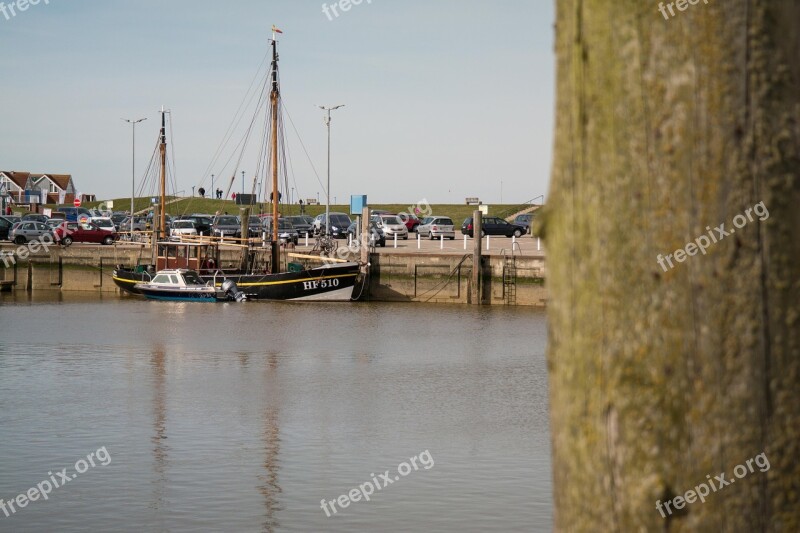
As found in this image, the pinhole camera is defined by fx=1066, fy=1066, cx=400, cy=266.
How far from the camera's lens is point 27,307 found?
47.0 metres

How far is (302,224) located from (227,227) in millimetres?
6266

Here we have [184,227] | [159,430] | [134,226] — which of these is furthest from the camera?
[134,226]

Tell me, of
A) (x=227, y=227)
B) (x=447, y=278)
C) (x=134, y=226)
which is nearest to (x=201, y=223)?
(x=227, y=227)

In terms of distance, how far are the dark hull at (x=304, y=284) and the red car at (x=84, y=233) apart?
14.9m

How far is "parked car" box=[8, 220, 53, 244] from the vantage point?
6047 centimetres

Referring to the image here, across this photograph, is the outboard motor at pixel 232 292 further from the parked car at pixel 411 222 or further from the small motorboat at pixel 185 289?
the parked car at pixel 411 222

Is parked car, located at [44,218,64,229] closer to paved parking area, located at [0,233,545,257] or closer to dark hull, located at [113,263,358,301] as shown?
paved parking area, located at [0,233,545,257]

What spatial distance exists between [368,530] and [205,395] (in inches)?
457

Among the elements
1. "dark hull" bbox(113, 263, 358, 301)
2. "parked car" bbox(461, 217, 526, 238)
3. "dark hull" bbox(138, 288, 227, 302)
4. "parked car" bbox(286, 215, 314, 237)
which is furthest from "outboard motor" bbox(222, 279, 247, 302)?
"parked car" bbox(461, 217, 526, 238)

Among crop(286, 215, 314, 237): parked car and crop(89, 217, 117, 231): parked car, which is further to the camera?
crop(286, 215, 314, 237): parked car

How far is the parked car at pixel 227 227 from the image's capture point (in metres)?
65.5

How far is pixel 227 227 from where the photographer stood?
67.6 metres

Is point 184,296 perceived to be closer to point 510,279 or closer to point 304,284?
point 304,284

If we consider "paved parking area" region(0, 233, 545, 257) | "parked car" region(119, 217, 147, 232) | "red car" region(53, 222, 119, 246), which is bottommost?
"paved parking area" region(0, 233, 545, 257)
